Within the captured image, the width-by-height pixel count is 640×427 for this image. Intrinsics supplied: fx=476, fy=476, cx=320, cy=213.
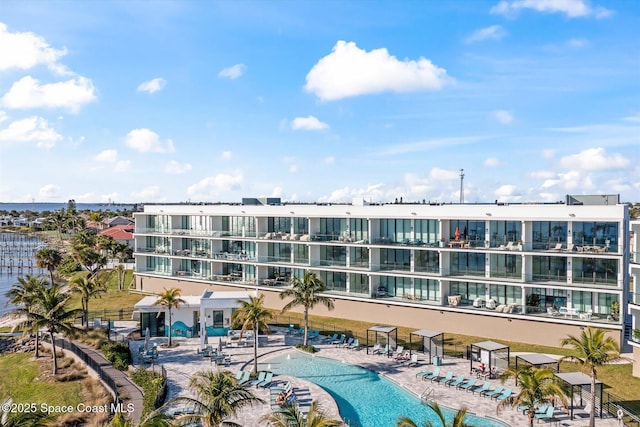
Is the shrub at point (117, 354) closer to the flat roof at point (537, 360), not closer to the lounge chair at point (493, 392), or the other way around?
the lounge chair at point (493, 392)

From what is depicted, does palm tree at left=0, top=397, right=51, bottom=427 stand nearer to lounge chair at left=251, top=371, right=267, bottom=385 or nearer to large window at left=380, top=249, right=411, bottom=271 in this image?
lounge chair at left=251, top=371, right=267, bottom=385

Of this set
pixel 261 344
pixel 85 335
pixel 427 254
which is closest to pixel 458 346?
pixel 427 254

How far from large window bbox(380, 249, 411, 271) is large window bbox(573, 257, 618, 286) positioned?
550 inches

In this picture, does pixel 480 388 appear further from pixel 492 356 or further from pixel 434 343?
pixel 434 343

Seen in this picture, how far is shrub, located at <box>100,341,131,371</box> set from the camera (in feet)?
105

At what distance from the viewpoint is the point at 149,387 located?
90.0 feet

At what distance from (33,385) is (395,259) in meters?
30.8

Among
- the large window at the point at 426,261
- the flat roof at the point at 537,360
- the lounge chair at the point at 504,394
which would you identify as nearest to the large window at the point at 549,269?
the large window at the point at 426,261

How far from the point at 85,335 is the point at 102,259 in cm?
2322

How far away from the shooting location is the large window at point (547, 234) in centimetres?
3828

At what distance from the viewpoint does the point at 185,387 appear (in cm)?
2928

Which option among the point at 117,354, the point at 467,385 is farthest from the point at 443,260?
the point at 117,354

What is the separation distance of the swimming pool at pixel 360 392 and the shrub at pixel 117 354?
365 inches

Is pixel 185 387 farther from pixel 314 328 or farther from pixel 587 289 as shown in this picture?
pixel 587 289
